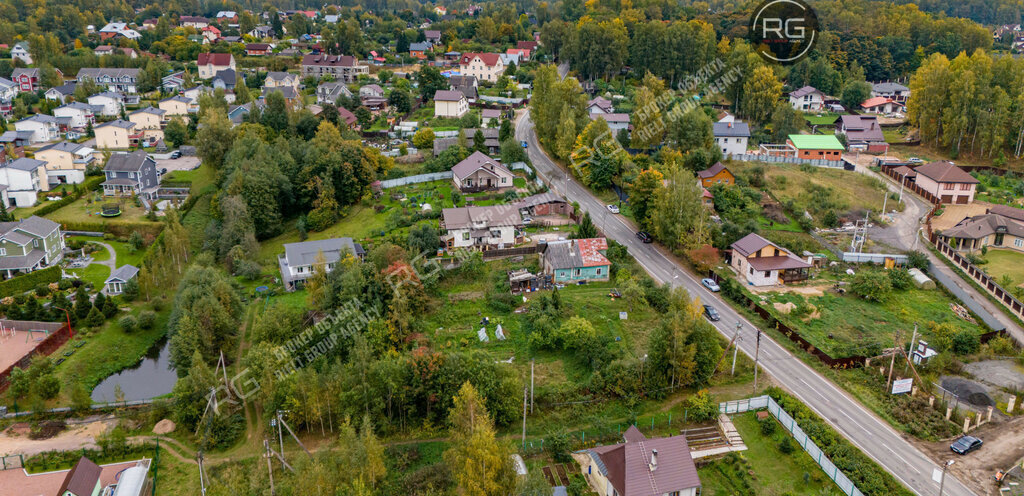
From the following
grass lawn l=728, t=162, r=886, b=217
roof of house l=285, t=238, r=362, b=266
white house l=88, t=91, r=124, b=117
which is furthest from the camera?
white house l=88, t=91, r=124, b=117

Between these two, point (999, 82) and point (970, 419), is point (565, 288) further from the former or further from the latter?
point (999, 82)

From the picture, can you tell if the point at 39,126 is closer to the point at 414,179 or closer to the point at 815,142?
the point at 414,179

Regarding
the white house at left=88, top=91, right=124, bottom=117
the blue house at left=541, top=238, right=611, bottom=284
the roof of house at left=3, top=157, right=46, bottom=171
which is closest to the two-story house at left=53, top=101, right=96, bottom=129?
the white house at left=88, top=91, right=124, bottom=117

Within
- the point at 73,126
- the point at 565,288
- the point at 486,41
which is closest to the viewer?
the point at 565,288

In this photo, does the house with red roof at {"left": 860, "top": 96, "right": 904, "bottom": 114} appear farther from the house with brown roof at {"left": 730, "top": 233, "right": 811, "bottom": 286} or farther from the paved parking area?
the paved parking area

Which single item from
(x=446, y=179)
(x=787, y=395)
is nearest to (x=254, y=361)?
(x=787, y=395)

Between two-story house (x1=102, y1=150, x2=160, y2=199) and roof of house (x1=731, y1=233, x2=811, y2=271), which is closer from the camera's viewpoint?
roof of house (x1=731, y1=233, x2=811, y2=271)
